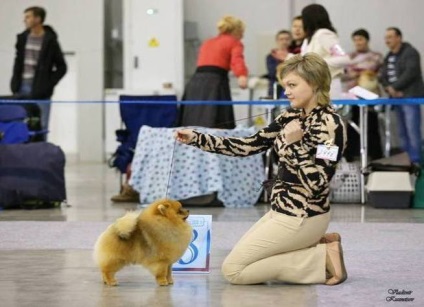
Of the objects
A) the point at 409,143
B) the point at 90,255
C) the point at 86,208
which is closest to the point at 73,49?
the point at 409,143

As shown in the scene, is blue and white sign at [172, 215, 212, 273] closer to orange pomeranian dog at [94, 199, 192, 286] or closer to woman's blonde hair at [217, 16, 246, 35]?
orange pomeranian dog at [94, 199, 192, 286]

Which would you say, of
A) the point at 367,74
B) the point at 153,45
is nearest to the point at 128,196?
the point at 367,74

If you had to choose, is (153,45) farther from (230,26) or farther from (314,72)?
(314,72)

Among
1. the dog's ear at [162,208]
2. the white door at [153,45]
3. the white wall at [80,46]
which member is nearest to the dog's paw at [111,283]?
the dog's ear at [162,208]

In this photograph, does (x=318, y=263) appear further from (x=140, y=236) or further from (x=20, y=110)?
(x=20, y=110)

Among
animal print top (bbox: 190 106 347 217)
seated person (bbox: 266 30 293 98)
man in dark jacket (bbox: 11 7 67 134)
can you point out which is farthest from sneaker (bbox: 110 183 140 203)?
animal print top (bbox: 190 106 347 217)

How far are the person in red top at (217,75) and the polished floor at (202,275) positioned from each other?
140 centimetres

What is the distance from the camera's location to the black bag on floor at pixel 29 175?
7684 mm

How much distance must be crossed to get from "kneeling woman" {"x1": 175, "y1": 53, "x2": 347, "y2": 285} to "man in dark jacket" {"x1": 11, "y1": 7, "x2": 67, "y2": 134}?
5.40 metres

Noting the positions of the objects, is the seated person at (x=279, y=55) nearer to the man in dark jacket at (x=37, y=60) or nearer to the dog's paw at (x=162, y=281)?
the man in dark jacket at (x=37, y=60)

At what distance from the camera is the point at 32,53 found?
977 centimetres

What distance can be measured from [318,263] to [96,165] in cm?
904

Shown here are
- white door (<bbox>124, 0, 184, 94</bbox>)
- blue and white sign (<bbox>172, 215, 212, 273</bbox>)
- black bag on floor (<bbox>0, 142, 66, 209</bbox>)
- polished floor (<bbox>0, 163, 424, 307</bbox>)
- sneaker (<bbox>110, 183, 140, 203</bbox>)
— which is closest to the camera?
polished floor (<bbox>0, 163, 424, 307</bbox>)

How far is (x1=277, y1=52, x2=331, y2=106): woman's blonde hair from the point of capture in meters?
4.47
